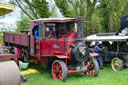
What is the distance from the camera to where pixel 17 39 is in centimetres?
966

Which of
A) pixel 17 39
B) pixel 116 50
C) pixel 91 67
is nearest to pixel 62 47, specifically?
pixel 91 67

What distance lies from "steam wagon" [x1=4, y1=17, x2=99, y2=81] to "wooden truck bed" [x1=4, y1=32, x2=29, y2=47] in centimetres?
31

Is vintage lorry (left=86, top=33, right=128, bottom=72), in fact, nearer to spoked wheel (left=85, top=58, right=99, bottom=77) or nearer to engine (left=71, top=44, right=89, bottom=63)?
spoked wheel (left=85, top=58, right=99, bottom=77)

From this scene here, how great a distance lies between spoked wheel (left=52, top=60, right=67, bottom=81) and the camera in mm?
6316

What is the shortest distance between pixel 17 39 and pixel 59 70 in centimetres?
399

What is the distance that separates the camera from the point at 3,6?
3926mm

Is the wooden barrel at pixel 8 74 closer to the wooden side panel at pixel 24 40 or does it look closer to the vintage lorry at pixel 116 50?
the wooden side panel at pixel 24 40

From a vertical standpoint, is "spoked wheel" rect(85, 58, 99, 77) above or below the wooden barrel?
below

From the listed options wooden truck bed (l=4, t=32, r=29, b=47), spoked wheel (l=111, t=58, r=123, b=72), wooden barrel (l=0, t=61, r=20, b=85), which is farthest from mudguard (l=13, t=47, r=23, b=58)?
wooden barrel (l=0, t=61, r=20, b=85)

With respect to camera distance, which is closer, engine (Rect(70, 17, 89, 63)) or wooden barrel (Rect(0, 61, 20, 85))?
wooden barrel (Rect(0, 61, 20, 85))

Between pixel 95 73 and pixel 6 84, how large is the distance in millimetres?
4259

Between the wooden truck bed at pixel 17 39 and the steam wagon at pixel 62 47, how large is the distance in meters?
0.31

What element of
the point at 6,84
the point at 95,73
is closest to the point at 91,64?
the point at 95,73

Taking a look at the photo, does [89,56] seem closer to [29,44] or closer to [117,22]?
[29,44]
